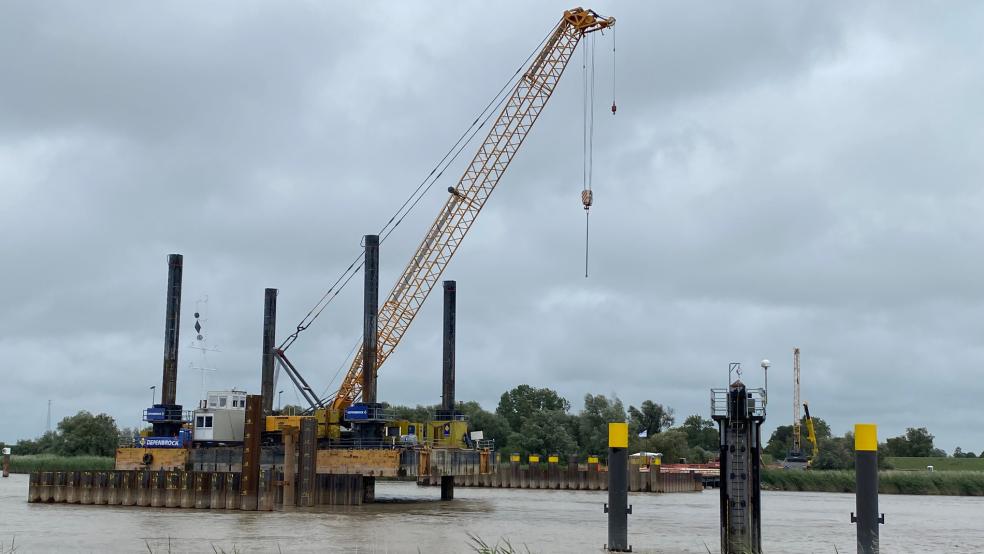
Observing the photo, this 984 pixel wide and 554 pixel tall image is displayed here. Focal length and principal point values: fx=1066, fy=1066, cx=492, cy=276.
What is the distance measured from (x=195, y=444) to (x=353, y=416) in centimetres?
1085

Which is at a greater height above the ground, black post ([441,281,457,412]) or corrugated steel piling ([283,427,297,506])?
black post ([441,281,457,412])

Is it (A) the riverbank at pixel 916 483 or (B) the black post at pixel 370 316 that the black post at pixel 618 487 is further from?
(A) the riverbank at pixel 916 483

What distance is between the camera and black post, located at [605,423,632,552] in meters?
29.3

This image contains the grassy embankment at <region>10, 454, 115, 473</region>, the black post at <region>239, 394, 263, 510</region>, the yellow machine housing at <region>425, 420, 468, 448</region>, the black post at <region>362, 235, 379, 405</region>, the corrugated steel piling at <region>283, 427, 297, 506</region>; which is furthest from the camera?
the grassy embankment at <region>10, 454, 115, 473</region>

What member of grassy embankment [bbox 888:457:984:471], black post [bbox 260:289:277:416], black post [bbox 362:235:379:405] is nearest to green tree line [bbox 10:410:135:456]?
black post [bbox 260:289:277:416]

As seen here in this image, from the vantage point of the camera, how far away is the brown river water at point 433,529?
33031 mm

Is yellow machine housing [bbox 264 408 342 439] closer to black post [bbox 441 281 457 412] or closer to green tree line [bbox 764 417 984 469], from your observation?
black post [bbox 441 281 457 412]

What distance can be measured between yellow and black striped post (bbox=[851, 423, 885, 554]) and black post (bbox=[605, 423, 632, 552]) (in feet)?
21.4

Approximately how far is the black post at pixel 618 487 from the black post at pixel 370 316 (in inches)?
959

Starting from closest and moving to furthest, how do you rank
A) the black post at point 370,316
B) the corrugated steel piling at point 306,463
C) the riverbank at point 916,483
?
the corrugated steel piling at point 306,463 < the black post at point 370,316 < the riverbank at point 916,483

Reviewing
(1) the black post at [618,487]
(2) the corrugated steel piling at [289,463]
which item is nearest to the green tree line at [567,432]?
(2) the corrugated steel piling at [289,463]

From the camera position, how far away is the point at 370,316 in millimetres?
52562

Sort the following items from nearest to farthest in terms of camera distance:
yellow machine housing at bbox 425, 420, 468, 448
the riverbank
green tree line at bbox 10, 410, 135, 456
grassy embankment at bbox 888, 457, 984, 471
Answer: yellow machine housing at bbox 425, 420, 468, 448
the riverbank
green tree line at bbox 10, 410, 135, 456
grassy embankment at bbox 888, 457, 984, 471

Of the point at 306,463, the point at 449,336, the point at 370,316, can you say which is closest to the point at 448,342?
the point at 449,336
